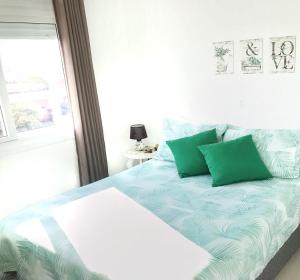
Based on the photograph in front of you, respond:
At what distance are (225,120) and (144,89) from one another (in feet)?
3.35

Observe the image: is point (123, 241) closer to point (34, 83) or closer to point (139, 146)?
point (139, 146)

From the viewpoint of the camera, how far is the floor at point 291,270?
2.14 m

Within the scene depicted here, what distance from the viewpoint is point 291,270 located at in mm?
2203

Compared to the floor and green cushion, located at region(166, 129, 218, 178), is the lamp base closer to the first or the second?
green cushion, located at region(166, 129, 218, 178)

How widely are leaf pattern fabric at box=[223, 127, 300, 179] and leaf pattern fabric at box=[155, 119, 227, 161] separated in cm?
40

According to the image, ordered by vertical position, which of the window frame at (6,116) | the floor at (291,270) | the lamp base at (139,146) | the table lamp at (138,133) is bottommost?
the floor at (291,270)

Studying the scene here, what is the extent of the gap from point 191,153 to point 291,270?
1122 millimetres

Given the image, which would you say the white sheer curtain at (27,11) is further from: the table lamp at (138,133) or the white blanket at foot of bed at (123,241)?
the white blanket at foot of bed at (123,241)

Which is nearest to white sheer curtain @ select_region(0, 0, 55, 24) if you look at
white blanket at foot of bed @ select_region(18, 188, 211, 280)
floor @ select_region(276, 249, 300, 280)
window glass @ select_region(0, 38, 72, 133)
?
window glass @ select_region(0, 38, 72, 133)

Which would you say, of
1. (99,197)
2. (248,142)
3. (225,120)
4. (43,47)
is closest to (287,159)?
(248,142)

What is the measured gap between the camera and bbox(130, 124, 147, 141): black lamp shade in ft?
11.3

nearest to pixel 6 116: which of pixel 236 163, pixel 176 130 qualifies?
pixel 176 130

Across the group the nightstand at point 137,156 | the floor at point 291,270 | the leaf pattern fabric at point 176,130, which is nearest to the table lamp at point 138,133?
the nightstand at point 137,156

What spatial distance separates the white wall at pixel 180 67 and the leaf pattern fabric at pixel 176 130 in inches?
5.5
